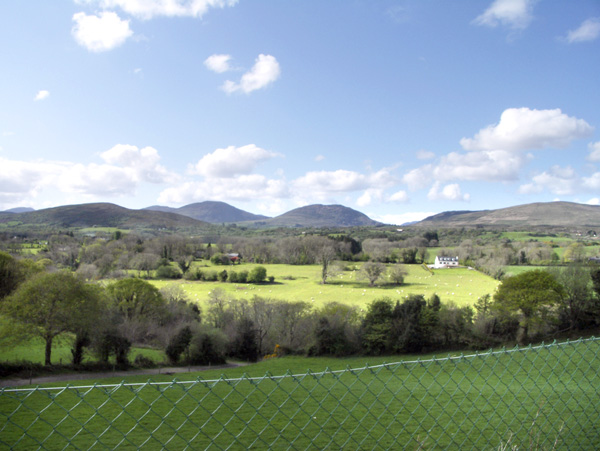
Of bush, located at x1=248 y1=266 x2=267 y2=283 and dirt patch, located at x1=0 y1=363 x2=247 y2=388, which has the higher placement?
bush, located at x1=248 y1=266 x2=267 y2=283

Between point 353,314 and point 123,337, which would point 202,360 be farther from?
point 353,314

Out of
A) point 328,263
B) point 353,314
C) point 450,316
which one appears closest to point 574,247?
point 328,263

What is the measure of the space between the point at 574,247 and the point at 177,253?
80.1 m

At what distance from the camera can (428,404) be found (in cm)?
1326

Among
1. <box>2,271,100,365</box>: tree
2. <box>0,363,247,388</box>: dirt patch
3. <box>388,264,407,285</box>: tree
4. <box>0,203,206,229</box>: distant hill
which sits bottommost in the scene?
<box>0,363,247,388</box>: dirt patch

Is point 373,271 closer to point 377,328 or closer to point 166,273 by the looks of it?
point 377,328

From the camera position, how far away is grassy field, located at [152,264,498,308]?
50906mm

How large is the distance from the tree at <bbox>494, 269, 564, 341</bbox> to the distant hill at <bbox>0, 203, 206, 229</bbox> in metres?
162

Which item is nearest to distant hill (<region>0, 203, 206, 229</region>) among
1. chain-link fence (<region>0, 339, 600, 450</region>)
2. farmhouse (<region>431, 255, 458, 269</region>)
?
farmhouse (<region>431, 255, 458, 269</region>)

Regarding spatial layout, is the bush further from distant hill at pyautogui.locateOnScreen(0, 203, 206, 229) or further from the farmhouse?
distant hill at pyautogui.locateOnScreen(0, 203, 206, 229)

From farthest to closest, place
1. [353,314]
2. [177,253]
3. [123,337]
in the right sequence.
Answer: [177,253]
[353,314]
[123,337]

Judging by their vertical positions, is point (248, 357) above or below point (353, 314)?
below

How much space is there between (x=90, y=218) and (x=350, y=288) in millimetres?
157941

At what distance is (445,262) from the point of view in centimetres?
8231
